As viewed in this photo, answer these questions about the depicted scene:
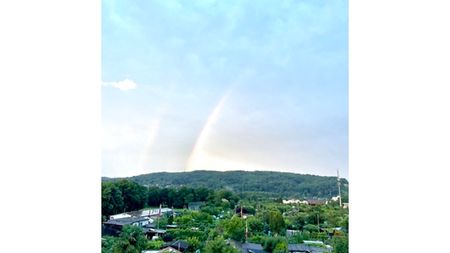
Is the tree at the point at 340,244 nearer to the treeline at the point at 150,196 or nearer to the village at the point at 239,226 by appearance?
the village at the point at 239,226

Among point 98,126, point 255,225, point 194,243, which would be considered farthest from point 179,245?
point 98,126

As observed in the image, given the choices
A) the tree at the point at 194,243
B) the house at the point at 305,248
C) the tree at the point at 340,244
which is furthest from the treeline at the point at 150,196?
the tree at the point at 340,244

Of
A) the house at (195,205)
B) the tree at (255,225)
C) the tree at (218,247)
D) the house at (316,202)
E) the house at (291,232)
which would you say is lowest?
the tree at (218,247)

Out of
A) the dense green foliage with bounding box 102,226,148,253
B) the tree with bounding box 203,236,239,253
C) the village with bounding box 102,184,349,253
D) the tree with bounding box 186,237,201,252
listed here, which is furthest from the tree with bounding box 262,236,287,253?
the dense green foliage with bounding box 102,226,148,253

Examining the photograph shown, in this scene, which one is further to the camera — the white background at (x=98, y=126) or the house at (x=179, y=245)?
the house at (x=179, y=245)
